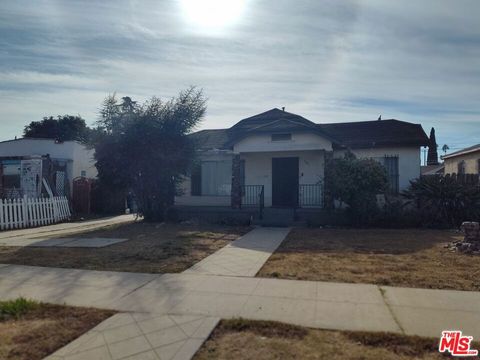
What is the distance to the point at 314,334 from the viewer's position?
3.99 metres

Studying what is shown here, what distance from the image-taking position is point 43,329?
419 cm

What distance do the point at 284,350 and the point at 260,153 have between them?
13642mm

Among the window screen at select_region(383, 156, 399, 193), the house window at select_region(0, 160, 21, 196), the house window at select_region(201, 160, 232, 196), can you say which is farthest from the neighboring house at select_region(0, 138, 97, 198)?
the window screen at select_region(383, 156, 399, 193)

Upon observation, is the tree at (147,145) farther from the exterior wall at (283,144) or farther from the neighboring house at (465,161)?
the neighboring house at (465,161)

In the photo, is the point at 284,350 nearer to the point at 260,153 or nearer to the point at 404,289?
the point at 404,289

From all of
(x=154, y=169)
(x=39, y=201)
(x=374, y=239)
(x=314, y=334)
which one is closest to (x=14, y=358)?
(x=314, y=334)

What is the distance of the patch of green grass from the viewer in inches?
183

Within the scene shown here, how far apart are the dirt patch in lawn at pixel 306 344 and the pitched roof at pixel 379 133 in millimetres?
12490

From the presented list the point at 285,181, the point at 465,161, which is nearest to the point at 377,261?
the point at 285,181

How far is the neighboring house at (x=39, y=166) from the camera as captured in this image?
17594mm

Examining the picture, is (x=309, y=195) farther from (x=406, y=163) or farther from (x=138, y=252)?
(x=138, y=252)

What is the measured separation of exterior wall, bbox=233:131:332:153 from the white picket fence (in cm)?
780

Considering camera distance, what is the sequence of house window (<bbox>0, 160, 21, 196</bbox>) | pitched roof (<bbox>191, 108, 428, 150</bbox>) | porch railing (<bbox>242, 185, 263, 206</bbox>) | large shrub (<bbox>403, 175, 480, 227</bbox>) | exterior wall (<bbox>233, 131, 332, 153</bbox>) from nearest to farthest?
large shrub (<bbox>403, 175, 480, 227</bbox>)
exterior wall (<bbox>233, 131, 332, 153</bbox>)
pitched roof (<bbox>191, 108, 428, 150</bbox>)
porch railing (<bbox>242, 185, 263, 206</bbox>)
house window (<bbox>0, 160, 21, 196</bbox>)

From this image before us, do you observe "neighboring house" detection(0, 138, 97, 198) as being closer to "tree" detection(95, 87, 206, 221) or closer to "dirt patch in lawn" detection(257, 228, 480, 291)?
"tree" detection(95, 87, 206, 221)
